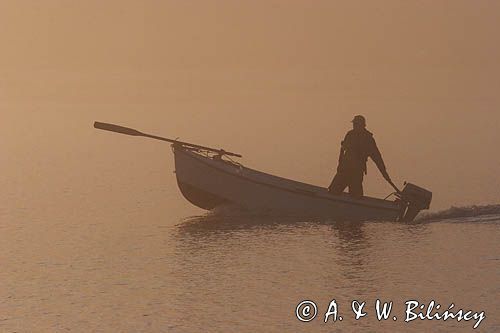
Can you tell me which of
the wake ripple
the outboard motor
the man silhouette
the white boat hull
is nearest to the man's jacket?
the man silhouette

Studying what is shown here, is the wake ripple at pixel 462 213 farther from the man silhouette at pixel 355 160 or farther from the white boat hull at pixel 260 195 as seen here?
the man silhouette at pixel 355 160

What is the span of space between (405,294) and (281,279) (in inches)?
104

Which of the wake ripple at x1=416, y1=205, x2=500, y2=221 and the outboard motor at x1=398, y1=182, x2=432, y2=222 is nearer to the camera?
the outboard motor at x1=398, y1=182, x2=432, y2=222

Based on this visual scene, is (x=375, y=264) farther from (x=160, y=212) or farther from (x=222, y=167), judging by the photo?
(x=160, y=212)

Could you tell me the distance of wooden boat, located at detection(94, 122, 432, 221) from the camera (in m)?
31.6

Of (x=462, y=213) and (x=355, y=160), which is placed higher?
(x=355, y=160)

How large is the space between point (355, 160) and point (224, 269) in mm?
7378

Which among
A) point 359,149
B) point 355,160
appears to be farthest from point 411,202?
point 359,149

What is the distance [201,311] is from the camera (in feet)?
72.4

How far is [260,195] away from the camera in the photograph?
3231 cm

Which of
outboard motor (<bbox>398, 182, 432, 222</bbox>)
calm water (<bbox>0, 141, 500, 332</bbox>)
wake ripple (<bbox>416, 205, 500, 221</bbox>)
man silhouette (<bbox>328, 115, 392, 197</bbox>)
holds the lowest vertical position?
calm water (<bbox>0, 141, 500, 332</bbox>)

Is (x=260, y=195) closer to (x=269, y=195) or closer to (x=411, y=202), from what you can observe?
(x=269, y=195)

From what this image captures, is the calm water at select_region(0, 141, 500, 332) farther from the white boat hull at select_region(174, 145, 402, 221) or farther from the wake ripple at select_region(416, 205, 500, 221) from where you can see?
the white boat hull at select_region(174, 145, 402, 221)

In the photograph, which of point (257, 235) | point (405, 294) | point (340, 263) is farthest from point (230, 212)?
point (405, 294)
